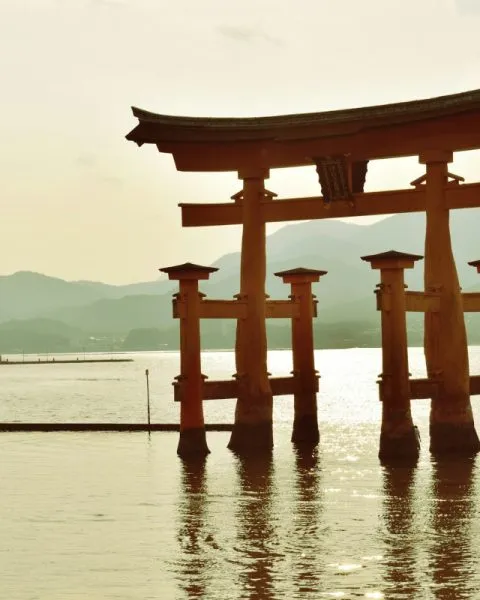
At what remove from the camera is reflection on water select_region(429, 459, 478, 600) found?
44.3ft

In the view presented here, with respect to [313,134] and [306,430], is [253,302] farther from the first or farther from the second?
[306,430]

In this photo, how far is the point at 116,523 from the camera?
62.3 feet

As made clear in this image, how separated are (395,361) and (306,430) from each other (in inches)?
274

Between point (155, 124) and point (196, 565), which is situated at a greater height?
point (155, 124)

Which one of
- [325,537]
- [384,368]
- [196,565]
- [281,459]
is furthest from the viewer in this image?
[281,459]

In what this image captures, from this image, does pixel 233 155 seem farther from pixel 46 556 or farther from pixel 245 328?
pixel 46 556

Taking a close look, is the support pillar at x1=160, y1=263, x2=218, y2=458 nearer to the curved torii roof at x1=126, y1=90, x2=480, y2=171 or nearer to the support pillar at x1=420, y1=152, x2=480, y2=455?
the curved torii roof at x1=126, y1=90, x2=480, y2=171

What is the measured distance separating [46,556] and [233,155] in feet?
42.1

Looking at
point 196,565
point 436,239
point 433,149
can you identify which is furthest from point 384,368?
point 196,565

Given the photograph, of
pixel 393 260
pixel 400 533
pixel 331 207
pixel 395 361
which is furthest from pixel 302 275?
pixel 400 533

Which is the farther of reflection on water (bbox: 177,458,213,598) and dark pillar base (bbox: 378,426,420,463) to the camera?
dark pillar base (bbox: 378,426,420,463)

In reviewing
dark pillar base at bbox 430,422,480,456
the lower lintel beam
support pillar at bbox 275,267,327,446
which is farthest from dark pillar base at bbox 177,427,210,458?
dark pillar base at bbox 430,422,480,456

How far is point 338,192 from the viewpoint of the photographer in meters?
25.5

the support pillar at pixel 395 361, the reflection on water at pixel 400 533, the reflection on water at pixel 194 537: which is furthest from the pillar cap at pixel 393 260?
the reflection on water at pixel 194 537
